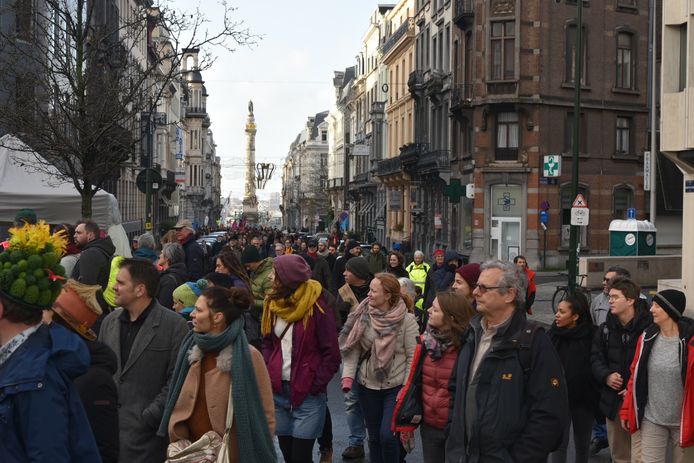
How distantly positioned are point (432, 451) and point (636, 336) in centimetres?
225

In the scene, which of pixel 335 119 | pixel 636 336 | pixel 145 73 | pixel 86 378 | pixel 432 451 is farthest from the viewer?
pixel 335 119

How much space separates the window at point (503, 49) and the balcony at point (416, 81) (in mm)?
11250

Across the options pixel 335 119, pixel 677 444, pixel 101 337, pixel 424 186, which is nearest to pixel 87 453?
pixel 101 337

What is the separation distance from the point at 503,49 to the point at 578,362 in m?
34.5

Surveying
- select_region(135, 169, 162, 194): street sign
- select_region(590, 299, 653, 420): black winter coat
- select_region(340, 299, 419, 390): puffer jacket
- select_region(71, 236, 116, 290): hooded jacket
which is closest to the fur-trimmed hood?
select_region(340, 299, 419, 390): puffer jacket

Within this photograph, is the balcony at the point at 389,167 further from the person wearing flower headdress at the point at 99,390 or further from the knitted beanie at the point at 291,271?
the person wearing flower headdress at the point at 99,390

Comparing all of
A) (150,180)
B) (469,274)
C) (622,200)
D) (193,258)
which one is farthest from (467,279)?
(622,200)

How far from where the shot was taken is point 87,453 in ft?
12.7

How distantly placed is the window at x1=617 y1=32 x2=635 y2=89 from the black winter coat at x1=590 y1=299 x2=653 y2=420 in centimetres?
3670

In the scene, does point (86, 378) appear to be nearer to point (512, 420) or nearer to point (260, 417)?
point (260, 417)

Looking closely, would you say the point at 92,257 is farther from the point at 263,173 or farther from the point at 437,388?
the point at 263,173

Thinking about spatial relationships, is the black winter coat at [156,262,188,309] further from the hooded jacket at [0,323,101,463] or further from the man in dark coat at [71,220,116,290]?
the hooded jacket at [0,323,101,463]

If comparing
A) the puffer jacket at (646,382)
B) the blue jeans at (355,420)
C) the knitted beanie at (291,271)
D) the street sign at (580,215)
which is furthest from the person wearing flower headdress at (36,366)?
the street sign at (580,215)

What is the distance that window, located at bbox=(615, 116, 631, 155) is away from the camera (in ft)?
142
